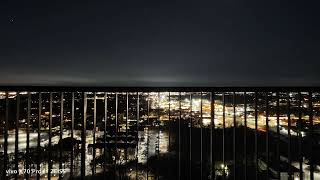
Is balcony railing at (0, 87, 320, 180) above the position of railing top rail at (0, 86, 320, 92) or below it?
below

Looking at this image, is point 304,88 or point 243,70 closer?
point 304,88

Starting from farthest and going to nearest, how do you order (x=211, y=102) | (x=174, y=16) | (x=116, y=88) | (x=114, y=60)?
(x=114, y=60), (x=174, y=16), (x=211, y=102), (x=116, y=88)

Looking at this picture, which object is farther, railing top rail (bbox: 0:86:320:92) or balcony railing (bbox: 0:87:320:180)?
balcony railing (bbox: 0:87:320:180)

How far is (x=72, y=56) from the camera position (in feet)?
17.4

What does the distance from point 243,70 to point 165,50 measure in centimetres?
281

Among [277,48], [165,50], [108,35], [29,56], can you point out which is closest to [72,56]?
[29,56]

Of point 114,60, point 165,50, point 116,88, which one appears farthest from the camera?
point 114,60

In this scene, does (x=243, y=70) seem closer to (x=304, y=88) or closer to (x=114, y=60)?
(x=114, y=60)

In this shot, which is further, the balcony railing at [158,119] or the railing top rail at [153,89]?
the balcony railing at [158,119]

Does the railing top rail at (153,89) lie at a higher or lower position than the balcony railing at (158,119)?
higher

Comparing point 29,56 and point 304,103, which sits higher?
point 29,56

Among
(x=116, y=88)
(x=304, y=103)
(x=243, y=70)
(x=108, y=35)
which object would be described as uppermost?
(x=108, y=35)

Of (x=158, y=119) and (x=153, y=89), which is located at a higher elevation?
(x=153, y=89)

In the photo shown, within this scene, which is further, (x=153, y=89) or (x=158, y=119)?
(x=158, y=119)
